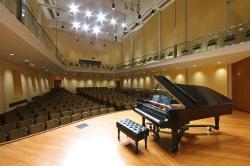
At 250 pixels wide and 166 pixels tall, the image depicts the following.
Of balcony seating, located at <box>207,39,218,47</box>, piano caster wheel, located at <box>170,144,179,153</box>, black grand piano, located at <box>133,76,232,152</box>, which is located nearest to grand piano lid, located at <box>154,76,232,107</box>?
black grand piano, located at <box>133,76,232,152</box>

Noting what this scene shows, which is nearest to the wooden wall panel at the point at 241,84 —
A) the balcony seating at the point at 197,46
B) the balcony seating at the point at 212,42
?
the balcony seating at the point at 212,42

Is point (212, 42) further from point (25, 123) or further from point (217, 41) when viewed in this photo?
point (25, 123)

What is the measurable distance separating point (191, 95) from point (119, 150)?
7.37 feet

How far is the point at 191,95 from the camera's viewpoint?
4.88 meters

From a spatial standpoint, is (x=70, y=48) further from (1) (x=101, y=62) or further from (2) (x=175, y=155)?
(2) (x=175, y=155)

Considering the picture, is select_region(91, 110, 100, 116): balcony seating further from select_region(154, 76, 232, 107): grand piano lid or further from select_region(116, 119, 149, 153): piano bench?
select_region(154, 76, 232, 107): grand piano lid

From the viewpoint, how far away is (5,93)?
29.5ft

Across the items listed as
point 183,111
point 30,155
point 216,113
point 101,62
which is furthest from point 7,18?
point 101,62

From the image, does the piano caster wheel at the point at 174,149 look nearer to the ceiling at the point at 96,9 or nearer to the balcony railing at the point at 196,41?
the balcony railing at the point at 196,41

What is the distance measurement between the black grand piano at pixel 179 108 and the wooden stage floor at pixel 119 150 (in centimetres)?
36

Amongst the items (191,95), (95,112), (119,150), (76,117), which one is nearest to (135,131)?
(119,150)

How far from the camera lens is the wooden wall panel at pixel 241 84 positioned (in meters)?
9.16

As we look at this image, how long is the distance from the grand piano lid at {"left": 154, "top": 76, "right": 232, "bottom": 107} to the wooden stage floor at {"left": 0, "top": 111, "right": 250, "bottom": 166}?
3.00 feet

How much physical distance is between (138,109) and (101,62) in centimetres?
2038
